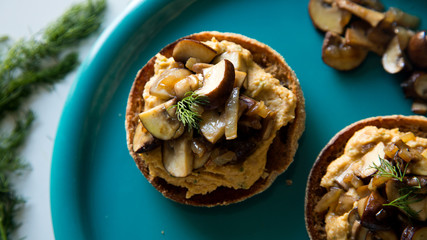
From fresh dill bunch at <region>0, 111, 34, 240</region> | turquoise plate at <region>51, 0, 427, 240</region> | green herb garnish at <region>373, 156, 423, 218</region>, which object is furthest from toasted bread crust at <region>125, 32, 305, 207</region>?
fresh dill bunch at <region>0, 111, 34, 240</region>

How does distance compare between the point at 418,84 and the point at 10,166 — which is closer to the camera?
the point at 418,84

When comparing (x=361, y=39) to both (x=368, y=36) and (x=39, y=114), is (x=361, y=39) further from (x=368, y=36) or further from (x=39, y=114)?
(x=39, y=114)

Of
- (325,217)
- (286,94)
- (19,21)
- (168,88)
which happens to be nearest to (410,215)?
(325,217)

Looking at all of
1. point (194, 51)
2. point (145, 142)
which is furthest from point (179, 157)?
point (194, 51)

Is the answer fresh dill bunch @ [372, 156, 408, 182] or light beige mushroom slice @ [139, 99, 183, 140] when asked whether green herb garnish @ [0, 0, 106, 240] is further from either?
fresh dill bunch @ [372, 156, 408, 182]

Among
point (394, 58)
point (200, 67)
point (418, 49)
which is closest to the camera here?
point (200, 67)

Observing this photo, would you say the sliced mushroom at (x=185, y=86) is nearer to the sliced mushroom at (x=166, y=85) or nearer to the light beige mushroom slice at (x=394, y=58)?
the sliced mushroom at (x=166, y=85)

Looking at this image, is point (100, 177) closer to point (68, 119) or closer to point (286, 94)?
point (68, 119)

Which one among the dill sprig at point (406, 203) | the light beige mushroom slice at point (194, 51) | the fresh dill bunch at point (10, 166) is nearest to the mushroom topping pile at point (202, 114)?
the light beige mushroom slice at point (194, 51)
